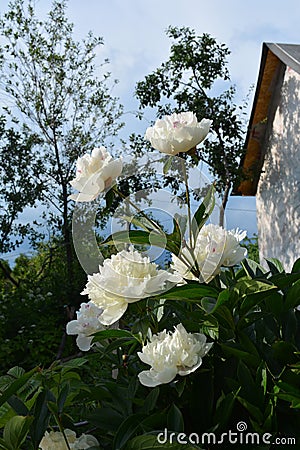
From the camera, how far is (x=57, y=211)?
17.9ft

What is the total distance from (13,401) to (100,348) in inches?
10.8

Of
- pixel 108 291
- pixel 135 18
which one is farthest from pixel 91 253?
pixel 135 18

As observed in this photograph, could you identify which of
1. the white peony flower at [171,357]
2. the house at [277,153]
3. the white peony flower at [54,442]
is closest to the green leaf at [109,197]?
the white peony flower at [171,357]

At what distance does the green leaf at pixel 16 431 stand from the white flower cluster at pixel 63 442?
0.08 m

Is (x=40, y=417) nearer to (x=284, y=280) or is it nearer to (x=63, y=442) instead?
(x=63, y=442)

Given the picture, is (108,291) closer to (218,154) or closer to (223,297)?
(223,297)

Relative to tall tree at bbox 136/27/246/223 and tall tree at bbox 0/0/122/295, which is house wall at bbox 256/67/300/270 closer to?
tall tree at bbox 136/27/246/223

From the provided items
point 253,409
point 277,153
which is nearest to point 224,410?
point 253,409

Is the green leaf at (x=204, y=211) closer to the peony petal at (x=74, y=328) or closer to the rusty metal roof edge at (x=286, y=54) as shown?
the peony petal at (x=74, y=328)

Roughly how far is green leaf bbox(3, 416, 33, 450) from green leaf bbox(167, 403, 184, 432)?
163 millimetres

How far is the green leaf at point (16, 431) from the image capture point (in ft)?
2.11

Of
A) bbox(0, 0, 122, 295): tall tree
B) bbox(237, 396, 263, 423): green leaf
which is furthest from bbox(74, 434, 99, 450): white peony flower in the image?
bbox(0, 0, 122, 295): tall tree

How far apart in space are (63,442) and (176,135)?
453mm

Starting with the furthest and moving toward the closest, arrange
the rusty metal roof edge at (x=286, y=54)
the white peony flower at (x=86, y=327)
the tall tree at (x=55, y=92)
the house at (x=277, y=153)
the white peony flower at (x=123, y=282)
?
the tall tree at (x=55, y=92) < the house at (x=277, y=153) < the rusty metal roof edge at (x=286, y=54) < the white peony flower at (x=86, y=327) < the white peony flower at (x=123, y=282)
